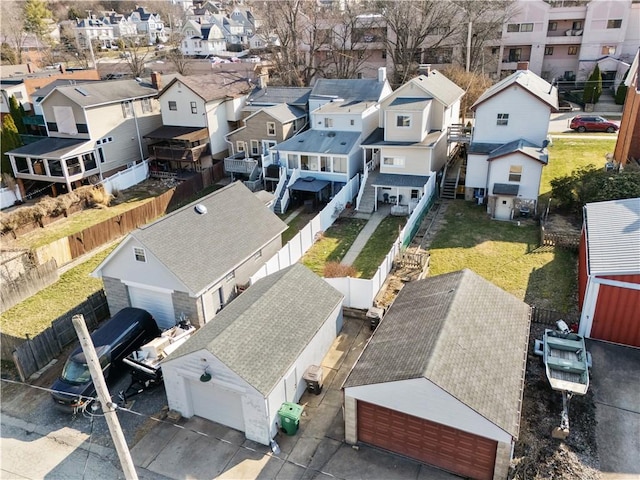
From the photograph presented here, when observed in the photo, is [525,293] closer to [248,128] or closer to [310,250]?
[310,250]

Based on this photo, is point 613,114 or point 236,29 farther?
point 236,29

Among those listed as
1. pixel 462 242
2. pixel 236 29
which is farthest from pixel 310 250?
pixel 236 29

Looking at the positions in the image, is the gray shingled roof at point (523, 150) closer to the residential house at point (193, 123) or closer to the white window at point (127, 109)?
the residential house at point (193, 123)

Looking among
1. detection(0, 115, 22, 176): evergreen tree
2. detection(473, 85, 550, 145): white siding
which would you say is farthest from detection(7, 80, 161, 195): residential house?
detection(473, 85, 550, 145): white siding

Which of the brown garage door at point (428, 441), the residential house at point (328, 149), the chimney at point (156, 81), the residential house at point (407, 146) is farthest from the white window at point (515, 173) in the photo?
the chimney at point (156, 81)

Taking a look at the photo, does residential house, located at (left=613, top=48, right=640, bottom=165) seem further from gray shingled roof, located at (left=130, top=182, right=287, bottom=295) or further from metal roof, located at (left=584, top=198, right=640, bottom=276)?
gray shingled roof, located at (left=130, top=182, right=287, bottom=295)
